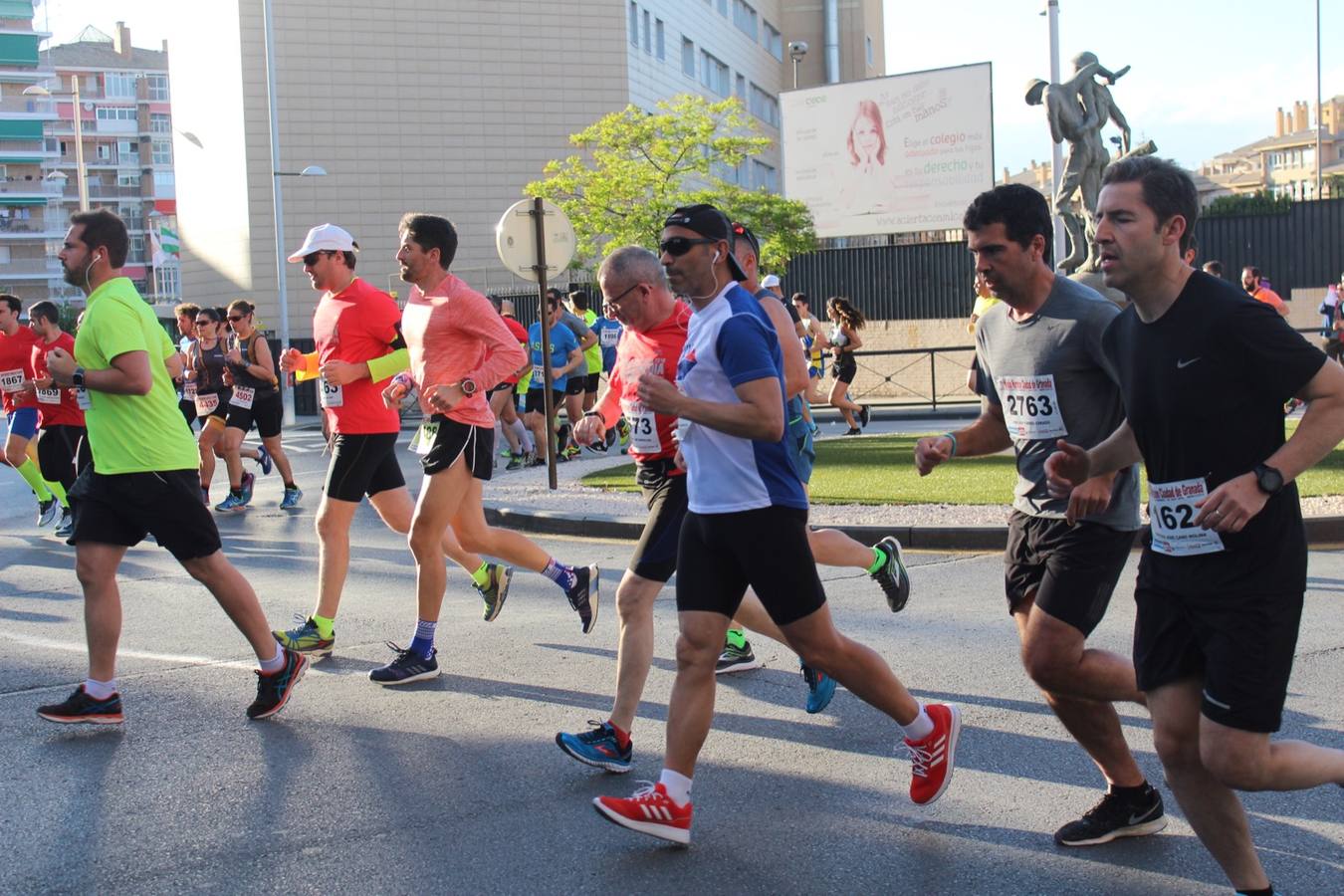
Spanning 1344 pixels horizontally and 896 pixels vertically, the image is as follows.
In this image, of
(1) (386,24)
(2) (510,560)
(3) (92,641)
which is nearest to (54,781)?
(3) (92,641)

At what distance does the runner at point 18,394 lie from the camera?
39.0 ft

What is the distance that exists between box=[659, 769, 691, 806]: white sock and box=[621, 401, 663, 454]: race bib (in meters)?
1.54

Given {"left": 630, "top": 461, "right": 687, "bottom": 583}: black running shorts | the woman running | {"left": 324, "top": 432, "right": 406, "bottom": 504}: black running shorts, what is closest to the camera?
{"left": 630, "top": 461, "right": 687, "bottom": 583}: black running shorts

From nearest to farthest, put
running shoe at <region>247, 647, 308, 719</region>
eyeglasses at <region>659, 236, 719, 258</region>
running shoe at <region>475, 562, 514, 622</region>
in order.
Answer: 1. eyeglasses at <region>659, 236, 719, 258</region>
2. running shoe at <region>247, 647, 308, 719</region>
3. running shoe at <region>475, 562, 514, 622</region>

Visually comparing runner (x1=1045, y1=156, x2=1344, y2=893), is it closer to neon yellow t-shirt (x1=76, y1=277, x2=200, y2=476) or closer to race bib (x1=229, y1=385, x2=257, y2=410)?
neon yellow t-shirt (x1=76, y1=277, x2=200, y2=476)

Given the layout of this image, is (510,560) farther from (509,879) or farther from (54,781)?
(509,879)

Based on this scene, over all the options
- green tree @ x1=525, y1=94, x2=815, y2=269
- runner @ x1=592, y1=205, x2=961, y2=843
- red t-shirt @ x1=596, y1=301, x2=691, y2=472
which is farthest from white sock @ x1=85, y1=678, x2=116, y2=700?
green tree @ x1=525, y1=94, x2=815, y2=269

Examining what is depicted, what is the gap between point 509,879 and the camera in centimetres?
396

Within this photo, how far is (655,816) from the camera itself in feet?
13.5

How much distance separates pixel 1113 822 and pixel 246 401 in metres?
10.2

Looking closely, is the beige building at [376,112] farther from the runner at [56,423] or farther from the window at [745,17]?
A: the runner at [56,423]

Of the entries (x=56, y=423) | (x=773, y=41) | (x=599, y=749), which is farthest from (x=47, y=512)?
(x=773, y=41)

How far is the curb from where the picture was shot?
9438 millimetres

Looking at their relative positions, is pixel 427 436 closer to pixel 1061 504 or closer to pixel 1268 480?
pixel 1061 504
